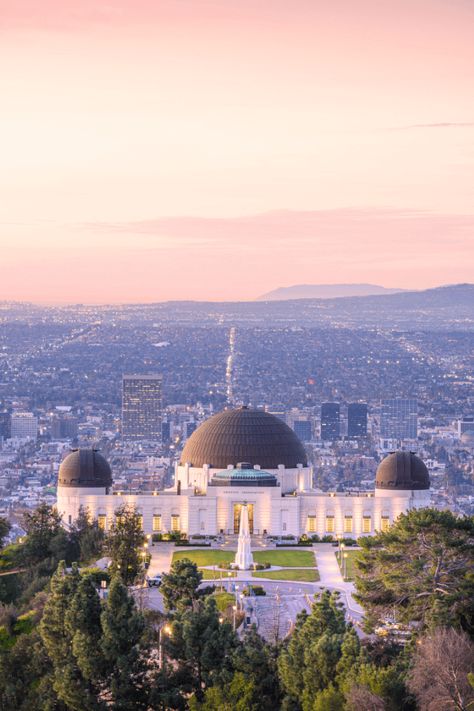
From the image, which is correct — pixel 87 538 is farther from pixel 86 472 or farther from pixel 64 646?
pixel 64 646

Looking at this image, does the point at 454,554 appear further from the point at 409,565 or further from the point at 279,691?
the point at 279,691

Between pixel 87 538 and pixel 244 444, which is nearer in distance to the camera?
pixel 87 538

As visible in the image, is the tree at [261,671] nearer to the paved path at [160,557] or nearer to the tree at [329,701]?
Answer: the tree at [329,701]

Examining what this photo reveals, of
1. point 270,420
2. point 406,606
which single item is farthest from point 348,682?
point 270,420

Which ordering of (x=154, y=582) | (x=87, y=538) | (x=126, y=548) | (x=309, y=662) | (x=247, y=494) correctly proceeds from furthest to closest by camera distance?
(x=247, y=494) < (x=87, y=538) < (x=126, y=548) < (x=154, y=582) < (x=309, y=662)

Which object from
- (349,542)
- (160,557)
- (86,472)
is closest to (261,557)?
(160,557)

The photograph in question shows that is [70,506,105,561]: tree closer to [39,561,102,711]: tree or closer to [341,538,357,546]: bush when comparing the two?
[341,538,357,546]: bush
